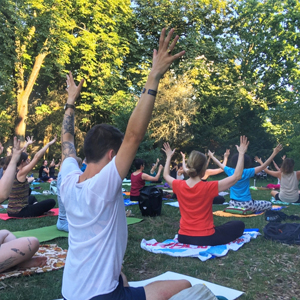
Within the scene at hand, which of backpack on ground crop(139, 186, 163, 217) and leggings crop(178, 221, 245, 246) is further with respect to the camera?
backpack on ground crop(139, 186, 163, 217)

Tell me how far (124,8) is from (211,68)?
768 cm

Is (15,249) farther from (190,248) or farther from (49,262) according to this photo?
(190,248)

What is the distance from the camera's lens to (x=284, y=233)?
5.16 metres

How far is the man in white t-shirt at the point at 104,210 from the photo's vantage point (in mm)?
1730

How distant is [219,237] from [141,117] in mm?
3644

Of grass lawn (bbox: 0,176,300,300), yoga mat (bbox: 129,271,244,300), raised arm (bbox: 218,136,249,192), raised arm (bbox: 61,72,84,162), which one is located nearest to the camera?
raised arm (bbox: 61,72,84,162)

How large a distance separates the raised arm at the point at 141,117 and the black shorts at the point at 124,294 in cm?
70

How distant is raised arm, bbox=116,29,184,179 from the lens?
5.60ft

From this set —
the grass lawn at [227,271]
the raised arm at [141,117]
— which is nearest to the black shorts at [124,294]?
the raised arm at [141,117]

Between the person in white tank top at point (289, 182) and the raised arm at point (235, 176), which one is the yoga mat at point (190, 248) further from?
the person in white tank top at point (289, 182)

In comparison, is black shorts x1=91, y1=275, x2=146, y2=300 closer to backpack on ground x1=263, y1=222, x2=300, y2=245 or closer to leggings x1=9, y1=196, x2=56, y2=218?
backpack on ground x1=263, y1=222, x2=300, y2=245

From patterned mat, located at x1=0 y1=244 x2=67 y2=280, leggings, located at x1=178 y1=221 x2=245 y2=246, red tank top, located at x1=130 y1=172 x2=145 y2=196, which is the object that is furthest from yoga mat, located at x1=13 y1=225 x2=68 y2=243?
red tank top, located at x1=130 y1=172 x2=145 y2=196

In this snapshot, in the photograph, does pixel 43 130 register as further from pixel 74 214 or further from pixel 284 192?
pixel 74 214

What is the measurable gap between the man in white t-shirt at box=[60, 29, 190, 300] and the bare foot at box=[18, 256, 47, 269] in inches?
89.0
